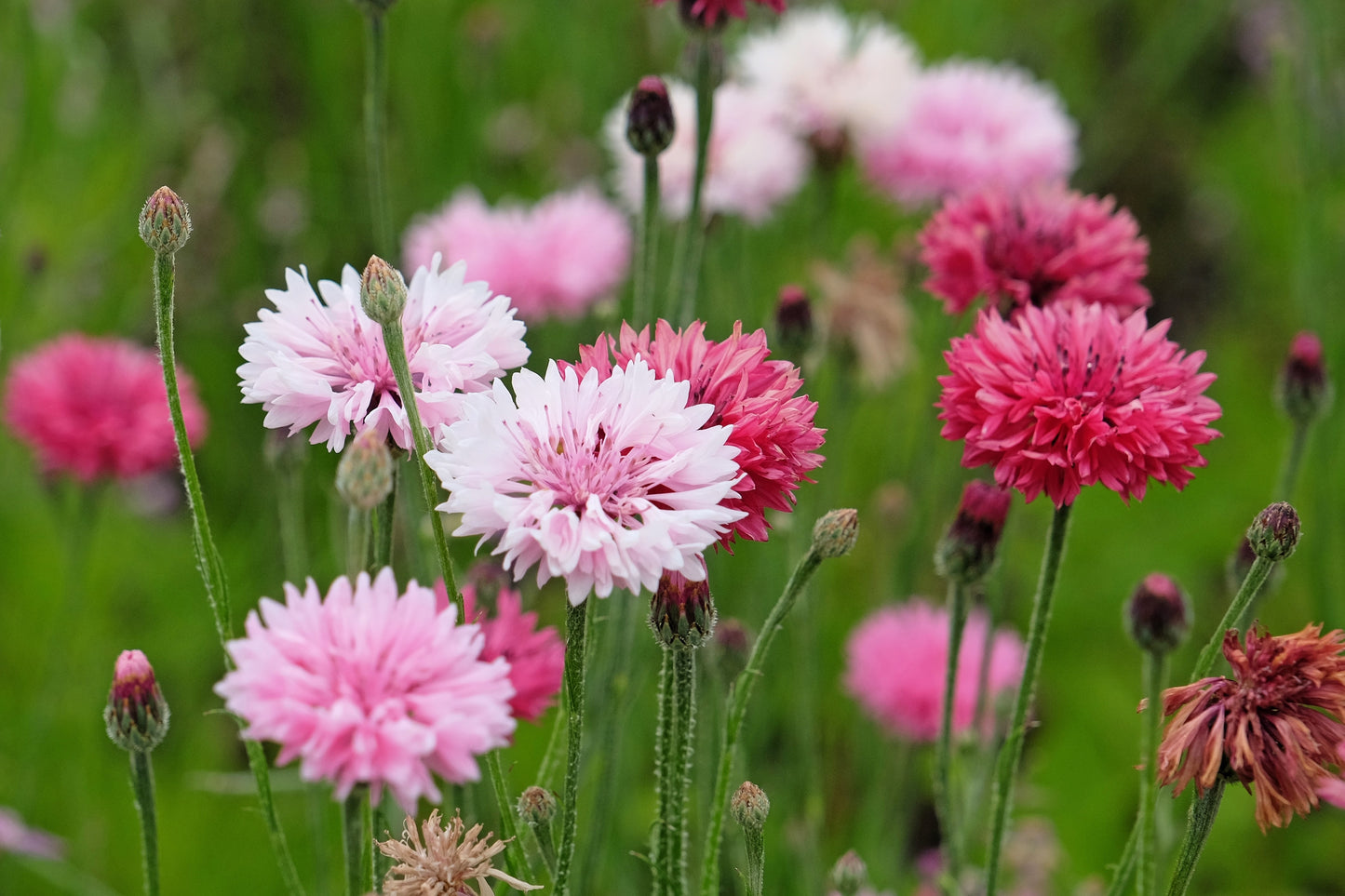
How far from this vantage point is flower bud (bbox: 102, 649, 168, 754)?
2.52 feet

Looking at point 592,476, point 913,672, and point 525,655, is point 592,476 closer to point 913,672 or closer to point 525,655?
point 525,655

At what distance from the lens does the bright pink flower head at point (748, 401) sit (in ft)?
2.39

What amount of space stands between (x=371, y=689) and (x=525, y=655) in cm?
37

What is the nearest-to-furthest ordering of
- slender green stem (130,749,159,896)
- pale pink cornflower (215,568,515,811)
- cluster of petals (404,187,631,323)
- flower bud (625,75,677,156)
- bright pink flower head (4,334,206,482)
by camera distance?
pale pink cornflower (215,568,515,811) → slender green stem (130,749,159,896) → flower bud (625,75,677,156) → bright pink flower head (4,334,206,482) → cluster of petals (404,187,631,323)

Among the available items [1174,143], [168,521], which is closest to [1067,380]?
[168,521]

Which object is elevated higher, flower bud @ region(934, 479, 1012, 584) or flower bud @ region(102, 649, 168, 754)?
flower bud @ region(934, 479, 1012, 584)

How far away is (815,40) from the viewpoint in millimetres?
1900

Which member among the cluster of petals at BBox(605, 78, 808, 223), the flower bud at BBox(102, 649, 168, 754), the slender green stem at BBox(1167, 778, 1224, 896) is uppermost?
the cluster of petals at BBox(605, 78, 808, 223)

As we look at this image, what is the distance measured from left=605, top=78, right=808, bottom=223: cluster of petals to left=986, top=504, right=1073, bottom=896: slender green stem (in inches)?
33.8

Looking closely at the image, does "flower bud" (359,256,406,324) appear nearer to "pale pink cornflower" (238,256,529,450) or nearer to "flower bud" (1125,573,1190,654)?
"pale pink cornflower" (238,256,529,450)

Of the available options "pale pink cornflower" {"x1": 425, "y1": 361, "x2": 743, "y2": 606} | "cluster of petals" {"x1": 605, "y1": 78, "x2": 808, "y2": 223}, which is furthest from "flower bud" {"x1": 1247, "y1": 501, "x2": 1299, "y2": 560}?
"cluster of petals" {"x1": 605, "y1": 78, "x2": 808, "y2": 223}

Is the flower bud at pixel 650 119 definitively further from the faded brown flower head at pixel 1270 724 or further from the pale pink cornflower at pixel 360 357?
the faded brown flower head at pixel 1270 724

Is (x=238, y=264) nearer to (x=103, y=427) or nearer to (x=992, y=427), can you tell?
(x=103, y=427)

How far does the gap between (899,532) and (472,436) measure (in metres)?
1.22
